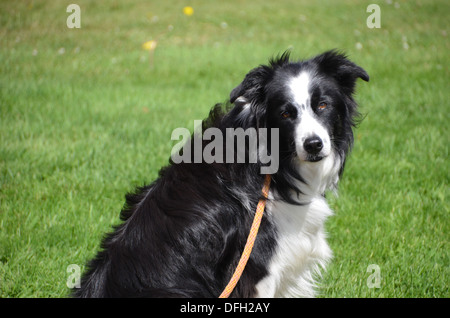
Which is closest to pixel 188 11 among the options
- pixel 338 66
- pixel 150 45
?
pixel 150 45

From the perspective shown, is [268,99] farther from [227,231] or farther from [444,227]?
[444,227]

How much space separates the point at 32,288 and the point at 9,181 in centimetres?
176

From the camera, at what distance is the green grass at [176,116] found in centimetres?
369

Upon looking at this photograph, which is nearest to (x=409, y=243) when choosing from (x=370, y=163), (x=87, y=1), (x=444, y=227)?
(x=444, y=227)

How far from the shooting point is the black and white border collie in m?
2.44

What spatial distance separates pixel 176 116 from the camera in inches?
255

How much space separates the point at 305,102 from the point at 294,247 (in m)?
0.84

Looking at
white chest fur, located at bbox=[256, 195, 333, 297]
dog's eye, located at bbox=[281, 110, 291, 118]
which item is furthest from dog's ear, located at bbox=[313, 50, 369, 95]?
white chest fur, located at bbox=[256, 195, 333, 297]

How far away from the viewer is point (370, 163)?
202 inches

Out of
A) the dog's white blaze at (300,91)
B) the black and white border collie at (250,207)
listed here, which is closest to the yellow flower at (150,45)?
the black and white border collie at (250,207)

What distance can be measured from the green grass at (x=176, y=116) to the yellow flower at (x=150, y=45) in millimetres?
122

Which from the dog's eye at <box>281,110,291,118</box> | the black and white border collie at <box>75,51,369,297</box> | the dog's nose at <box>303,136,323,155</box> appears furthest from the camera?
the dog's eye at <box>281,110,291,118</box>

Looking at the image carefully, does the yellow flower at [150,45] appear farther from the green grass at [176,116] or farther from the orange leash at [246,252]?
the orange leash at [246,252]

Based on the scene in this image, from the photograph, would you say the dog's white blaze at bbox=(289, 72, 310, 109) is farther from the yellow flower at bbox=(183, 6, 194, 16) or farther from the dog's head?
the yellow flower at bbox=(183, 6, 194, 16)
